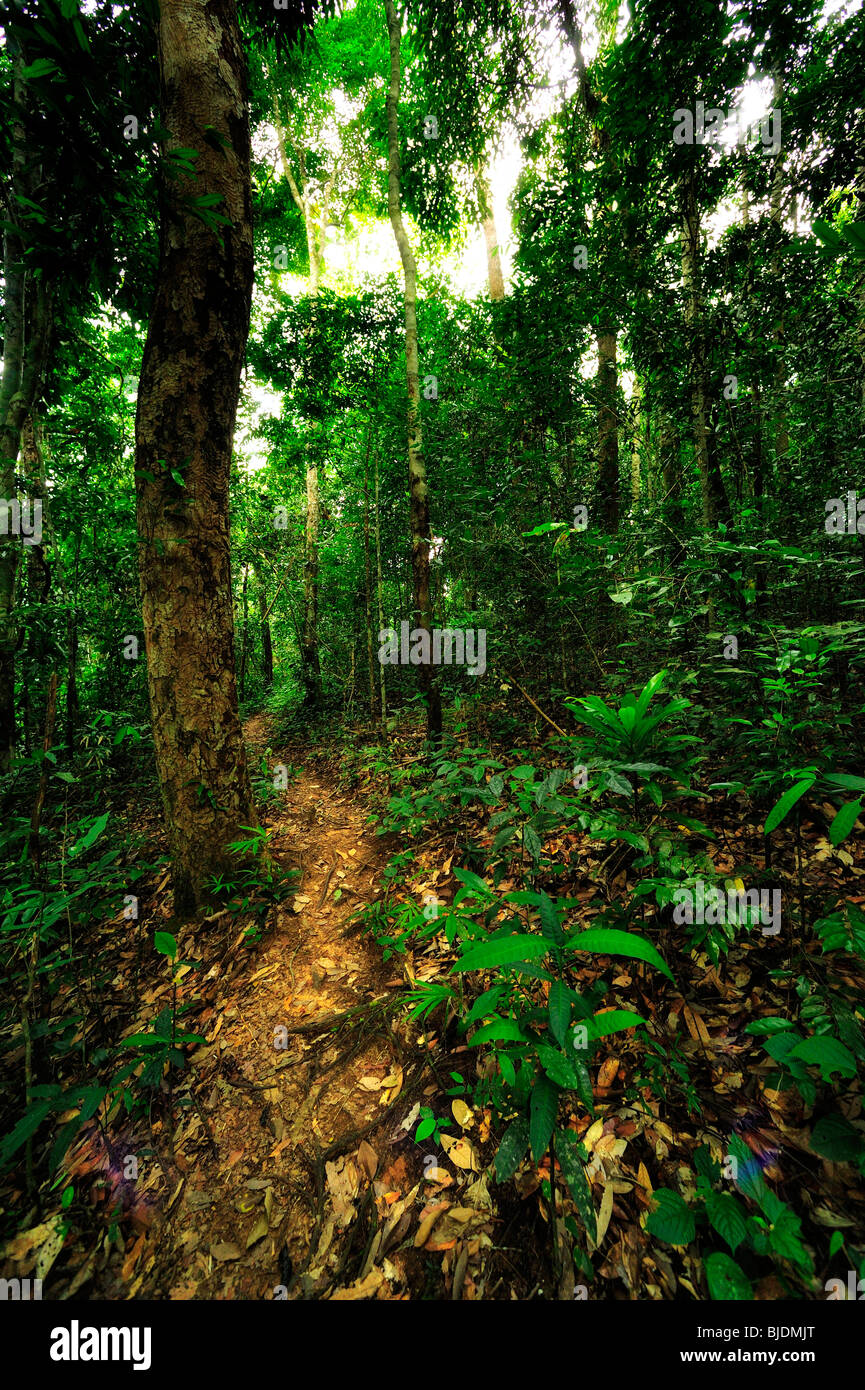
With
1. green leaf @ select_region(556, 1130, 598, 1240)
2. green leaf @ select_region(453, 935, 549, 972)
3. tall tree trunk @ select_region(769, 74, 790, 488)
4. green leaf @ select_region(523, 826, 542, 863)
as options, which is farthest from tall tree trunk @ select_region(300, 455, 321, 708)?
green leaf @ select_region(556, 1130, 598, 1240)

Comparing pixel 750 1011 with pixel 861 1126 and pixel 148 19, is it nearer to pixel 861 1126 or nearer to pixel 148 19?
pixel 861 1126

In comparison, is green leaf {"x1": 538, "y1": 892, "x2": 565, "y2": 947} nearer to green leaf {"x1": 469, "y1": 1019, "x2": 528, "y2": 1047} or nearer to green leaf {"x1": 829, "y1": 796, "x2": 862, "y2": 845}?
green leaf {"x1": 469, "y1": 1019, "x2": 528, "y2": 1047}

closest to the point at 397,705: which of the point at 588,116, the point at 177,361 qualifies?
the point at 177,361

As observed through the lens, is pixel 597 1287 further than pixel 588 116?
No

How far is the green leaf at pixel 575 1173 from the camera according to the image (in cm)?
119

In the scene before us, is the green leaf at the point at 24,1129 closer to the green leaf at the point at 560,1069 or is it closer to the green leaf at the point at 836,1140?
the green leaf at the point at 560,1069

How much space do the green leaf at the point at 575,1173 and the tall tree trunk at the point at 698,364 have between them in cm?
470

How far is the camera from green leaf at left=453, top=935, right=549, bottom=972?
1.40m

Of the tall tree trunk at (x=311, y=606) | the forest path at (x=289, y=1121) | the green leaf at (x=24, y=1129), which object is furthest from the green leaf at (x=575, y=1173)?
the tall tree trunk at (x=311, y=606)

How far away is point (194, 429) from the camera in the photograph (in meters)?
3.14

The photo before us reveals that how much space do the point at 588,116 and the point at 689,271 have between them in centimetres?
438

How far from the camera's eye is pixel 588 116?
6.40 meters

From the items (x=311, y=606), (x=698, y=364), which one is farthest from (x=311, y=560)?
(x=698, y=364)

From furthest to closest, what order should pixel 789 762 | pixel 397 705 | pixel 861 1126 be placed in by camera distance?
pixel 397 705
pixel 789 762
pixel 861 1126
